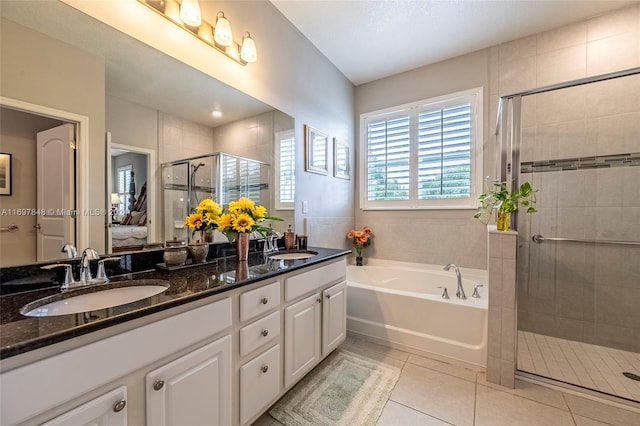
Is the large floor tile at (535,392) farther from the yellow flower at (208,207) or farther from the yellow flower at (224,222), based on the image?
the yellow flower at (208,207)

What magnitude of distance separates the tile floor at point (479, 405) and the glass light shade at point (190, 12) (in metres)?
2.22

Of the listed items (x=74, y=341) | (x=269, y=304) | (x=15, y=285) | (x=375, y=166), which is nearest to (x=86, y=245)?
(x=15, y=285)

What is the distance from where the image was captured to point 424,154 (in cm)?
289

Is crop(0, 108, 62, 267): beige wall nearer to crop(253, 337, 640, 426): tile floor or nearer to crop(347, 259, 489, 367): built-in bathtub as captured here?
crop(253, 337, 640, 426): tile floor

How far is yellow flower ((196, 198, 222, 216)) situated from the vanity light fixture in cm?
96

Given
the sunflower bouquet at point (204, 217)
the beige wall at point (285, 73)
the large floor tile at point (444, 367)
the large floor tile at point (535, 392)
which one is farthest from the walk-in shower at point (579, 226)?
the sunflower bouquet at point (204, 217)

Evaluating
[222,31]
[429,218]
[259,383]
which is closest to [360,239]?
[429,218]

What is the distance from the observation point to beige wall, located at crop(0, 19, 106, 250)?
94cm

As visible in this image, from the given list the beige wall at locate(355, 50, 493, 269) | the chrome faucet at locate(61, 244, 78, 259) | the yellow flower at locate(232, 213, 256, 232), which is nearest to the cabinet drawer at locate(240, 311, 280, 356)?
the yellow flower at locate(232, 213, 256, 232)

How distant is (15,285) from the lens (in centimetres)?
96

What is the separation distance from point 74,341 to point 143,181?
0.89 m

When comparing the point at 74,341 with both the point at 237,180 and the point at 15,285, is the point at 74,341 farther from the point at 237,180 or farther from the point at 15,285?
the point at 237,180

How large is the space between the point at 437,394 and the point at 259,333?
120 centimetres

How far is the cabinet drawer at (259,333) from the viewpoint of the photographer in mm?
1195
